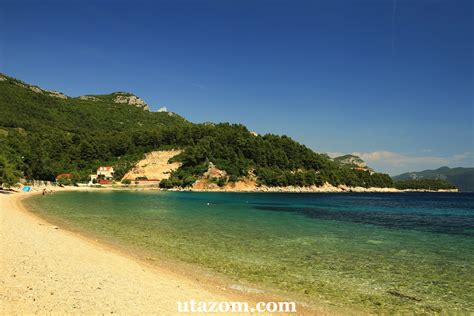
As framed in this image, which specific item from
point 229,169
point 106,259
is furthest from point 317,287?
point 229,169

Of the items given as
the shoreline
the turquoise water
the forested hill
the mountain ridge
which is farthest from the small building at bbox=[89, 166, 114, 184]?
the shoreline

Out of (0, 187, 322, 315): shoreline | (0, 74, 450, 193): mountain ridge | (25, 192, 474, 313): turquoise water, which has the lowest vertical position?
(25, 192, 474, 313): turquoise water

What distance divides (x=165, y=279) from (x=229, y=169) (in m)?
138

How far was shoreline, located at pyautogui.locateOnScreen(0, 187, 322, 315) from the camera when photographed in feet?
33.1

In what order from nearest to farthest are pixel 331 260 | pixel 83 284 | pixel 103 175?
pixel 83 284
pixel 331 260
pixel 103 175

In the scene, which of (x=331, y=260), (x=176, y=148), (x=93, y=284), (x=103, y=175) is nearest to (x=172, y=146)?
(x=176, y=148)

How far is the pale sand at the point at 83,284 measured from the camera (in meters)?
10.0

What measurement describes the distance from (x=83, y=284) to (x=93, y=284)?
1.13 feet

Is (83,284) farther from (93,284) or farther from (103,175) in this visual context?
(103,175)

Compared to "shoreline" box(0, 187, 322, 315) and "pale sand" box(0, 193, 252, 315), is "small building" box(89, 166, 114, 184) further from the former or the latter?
"pale sand" box(0, 193, 252, 315)

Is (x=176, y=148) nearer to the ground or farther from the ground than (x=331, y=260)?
farther from the ground

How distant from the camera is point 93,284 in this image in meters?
12.3

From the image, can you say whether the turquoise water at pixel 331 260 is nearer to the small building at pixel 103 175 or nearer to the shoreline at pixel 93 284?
the shoreline at pixel 93 284

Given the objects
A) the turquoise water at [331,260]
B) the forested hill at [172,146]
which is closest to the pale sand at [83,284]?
the turquoise water at [331,260]
